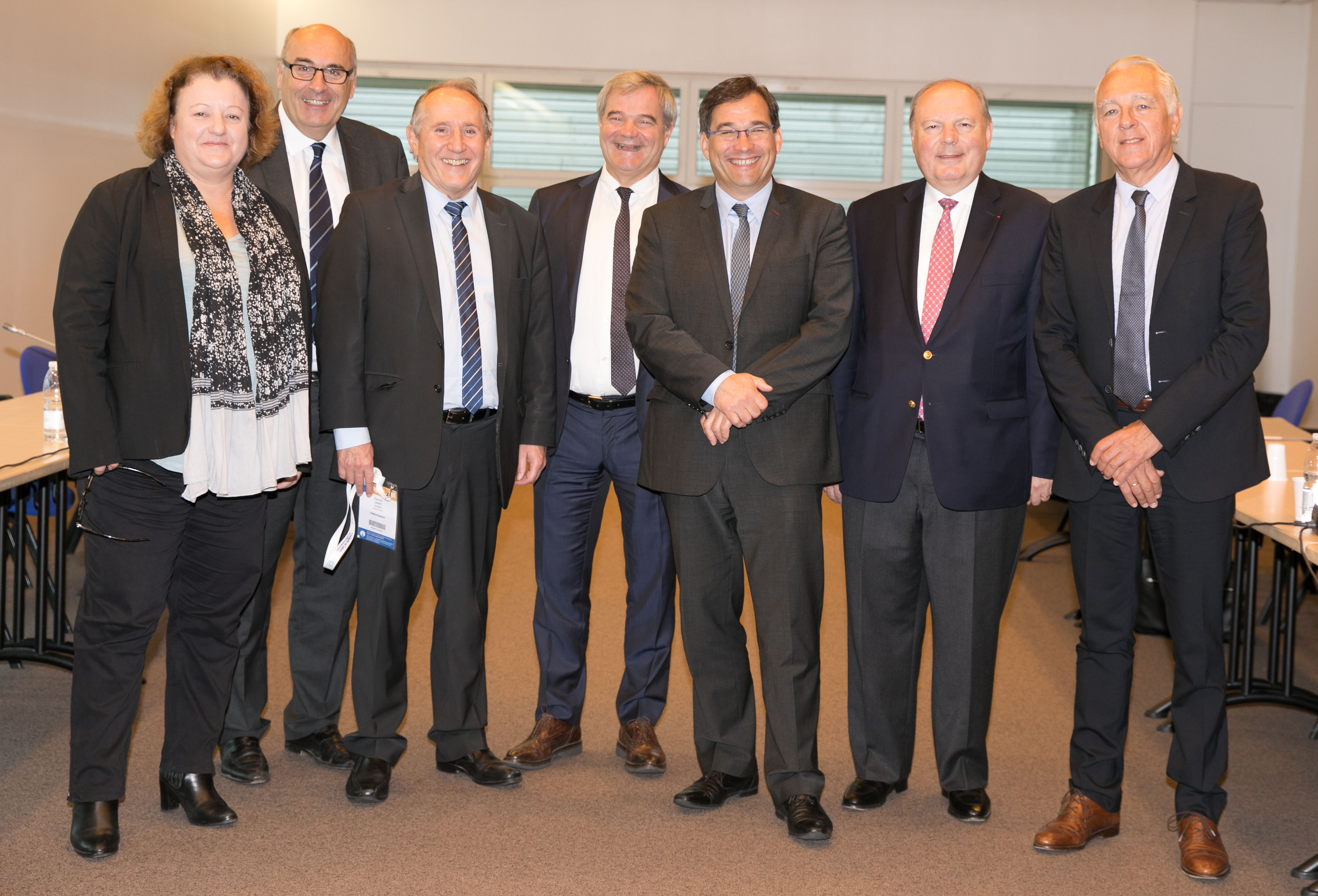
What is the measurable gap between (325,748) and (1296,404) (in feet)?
18.4

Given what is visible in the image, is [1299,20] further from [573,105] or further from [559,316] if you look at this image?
[559,316]

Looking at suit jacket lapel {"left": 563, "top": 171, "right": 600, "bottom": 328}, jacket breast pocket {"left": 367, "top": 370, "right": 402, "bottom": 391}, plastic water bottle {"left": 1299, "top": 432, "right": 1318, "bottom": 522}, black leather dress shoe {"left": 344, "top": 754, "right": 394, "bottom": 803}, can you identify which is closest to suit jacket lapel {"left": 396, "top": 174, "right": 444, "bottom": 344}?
jacket breast pocket {"left": 367, "top": 370, "right": 402, "bottom": 391}

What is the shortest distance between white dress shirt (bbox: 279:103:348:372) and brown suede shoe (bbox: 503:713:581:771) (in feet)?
4.34

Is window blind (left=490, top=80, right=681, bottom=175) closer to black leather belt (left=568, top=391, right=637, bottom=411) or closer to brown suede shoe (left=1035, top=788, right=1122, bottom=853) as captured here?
black leather belt (left=568, top=391, right=637, bottom=411)

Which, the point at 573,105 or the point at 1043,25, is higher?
the point at 1043,25

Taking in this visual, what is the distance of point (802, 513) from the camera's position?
3.00 m

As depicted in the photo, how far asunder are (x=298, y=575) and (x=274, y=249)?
1.08 metres

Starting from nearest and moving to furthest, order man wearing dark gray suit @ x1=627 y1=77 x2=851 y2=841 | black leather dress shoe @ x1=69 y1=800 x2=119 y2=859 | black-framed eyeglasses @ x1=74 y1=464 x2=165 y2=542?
black-framed eyeglasses @ x1=74 y1=464 x2=165 y2=542, black leather dress shoe @ x1=69 y1=800 x2=119 y2=859, man wearing dark gray suit @ x1=627 y1=77 x2=851 y2=841

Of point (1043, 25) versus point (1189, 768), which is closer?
point (1189, 768)

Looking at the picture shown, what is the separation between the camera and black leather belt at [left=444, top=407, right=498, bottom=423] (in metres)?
3.13

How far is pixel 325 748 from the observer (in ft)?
11.4

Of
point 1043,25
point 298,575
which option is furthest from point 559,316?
point 1043,25

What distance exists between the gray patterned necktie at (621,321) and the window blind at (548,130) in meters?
6.80

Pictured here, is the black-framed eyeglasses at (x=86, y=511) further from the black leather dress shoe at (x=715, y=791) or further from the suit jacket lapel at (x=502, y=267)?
the black leather dress shoe at (x=715, y=791)
